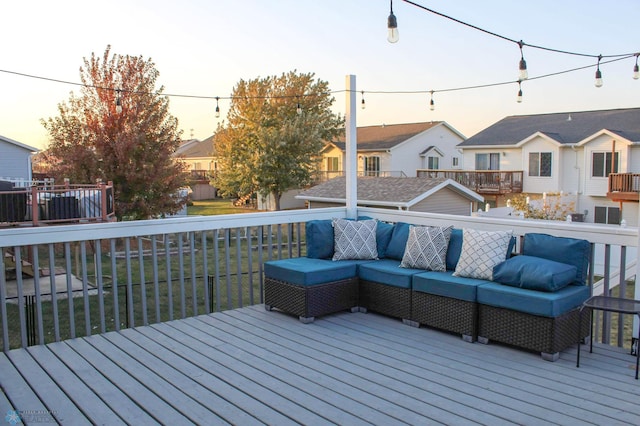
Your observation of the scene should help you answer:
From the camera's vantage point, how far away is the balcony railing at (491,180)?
66.6ft

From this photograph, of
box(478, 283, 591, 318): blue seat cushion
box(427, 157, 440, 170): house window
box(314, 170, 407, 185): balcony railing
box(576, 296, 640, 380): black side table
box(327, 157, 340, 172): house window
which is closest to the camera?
box(576, 296, 640, 380): black side table

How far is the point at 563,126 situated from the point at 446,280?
18.7 metres

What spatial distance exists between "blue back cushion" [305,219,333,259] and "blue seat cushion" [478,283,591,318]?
4.93ft

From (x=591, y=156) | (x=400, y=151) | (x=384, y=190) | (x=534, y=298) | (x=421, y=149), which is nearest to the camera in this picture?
(x=534, y=298)

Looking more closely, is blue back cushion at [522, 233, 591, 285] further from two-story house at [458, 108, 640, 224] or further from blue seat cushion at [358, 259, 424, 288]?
two-story house at [458, 108, 640, 224]

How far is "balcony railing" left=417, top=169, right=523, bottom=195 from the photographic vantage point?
66.6 feet

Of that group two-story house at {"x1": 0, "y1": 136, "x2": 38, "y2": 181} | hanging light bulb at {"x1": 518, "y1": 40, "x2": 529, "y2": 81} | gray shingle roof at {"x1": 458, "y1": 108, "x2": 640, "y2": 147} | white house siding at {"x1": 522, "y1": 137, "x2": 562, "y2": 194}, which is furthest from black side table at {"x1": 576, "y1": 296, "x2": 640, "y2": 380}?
white house siding at {"x1": 522, "y1": 137, "x2": 562, "y2": 194}

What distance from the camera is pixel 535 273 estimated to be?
3.48 meters

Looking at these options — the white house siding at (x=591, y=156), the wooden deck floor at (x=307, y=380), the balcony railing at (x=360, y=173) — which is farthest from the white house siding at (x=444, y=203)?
the wooden deck floor at (x=307, y=380)

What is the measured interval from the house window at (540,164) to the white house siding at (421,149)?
12.7 feet

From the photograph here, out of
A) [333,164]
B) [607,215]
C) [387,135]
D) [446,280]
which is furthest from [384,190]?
[446,280]

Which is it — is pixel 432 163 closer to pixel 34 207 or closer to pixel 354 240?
pixel 34 207

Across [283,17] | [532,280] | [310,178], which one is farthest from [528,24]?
[310,178]

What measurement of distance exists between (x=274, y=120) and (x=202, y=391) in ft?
69.0
